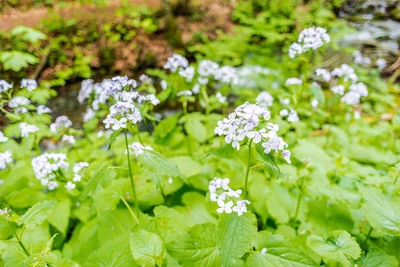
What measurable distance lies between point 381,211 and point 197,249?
1.43m

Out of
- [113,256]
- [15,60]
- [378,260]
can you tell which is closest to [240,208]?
[113,256]

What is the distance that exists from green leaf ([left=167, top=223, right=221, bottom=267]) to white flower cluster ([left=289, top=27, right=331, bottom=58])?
75.5 inches

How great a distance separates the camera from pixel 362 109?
17.5ft

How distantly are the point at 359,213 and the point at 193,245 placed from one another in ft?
5.73

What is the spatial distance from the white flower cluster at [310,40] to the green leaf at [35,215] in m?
2.53

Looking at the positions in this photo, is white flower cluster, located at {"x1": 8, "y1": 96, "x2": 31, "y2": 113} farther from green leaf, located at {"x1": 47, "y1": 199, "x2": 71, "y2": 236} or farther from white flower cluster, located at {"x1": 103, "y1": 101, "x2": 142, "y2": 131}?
white flower cluster, located at {"x1": 103, "y1": 101, "x2": 142, "y2": 131}

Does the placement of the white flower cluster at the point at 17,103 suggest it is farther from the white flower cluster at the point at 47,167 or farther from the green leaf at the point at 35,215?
the green leaf at the point at 35,215

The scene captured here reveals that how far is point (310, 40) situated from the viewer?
240 cm

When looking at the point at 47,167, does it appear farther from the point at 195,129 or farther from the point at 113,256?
the point at 195,129

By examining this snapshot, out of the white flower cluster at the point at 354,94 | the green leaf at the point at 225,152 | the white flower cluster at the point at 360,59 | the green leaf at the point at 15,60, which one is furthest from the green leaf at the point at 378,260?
the white flower cluster at the point at 360,59

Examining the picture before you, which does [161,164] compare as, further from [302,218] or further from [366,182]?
[366,182]

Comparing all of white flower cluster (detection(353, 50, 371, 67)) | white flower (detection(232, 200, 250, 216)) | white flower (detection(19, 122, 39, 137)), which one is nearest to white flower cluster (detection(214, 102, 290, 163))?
white flower (detection(232, 200, 250, 216))

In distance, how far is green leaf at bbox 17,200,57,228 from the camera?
1.61 metres

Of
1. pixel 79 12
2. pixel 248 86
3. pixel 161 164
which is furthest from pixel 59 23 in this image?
pixel 161 164
